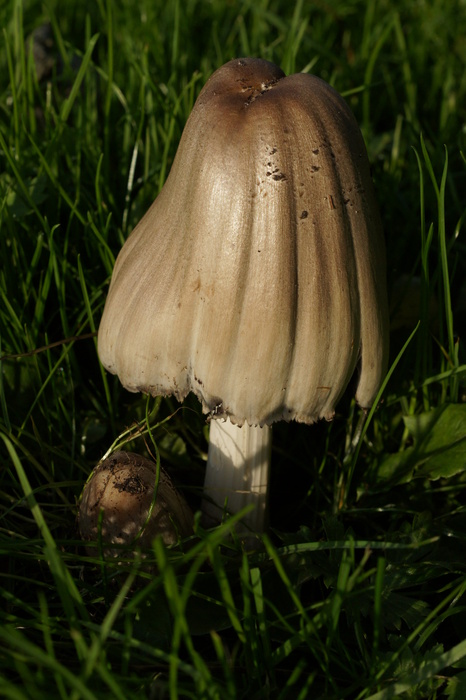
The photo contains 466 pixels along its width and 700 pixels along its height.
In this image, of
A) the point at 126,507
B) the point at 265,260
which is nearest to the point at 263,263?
the point at 265,260

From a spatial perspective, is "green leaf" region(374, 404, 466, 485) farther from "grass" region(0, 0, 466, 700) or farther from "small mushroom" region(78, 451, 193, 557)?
"small mushroom" region(78, 451, 193, 557)

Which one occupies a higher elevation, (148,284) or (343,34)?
(343,34)

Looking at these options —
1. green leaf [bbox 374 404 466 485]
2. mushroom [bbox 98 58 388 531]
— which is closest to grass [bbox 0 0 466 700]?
green leaf [bbox 374 404 466 485]

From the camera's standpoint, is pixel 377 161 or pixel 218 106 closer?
pixel 218 106

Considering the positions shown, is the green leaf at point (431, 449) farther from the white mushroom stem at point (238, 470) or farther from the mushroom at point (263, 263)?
the mushroom at point (263, 263)

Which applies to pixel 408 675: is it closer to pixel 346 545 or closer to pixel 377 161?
pixel 346 545

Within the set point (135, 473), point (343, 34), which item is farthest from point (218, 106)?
point (343, 34)

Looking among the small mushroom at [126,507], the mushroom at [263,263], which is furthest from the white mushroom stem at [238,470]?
the mushroom at [263,263]
